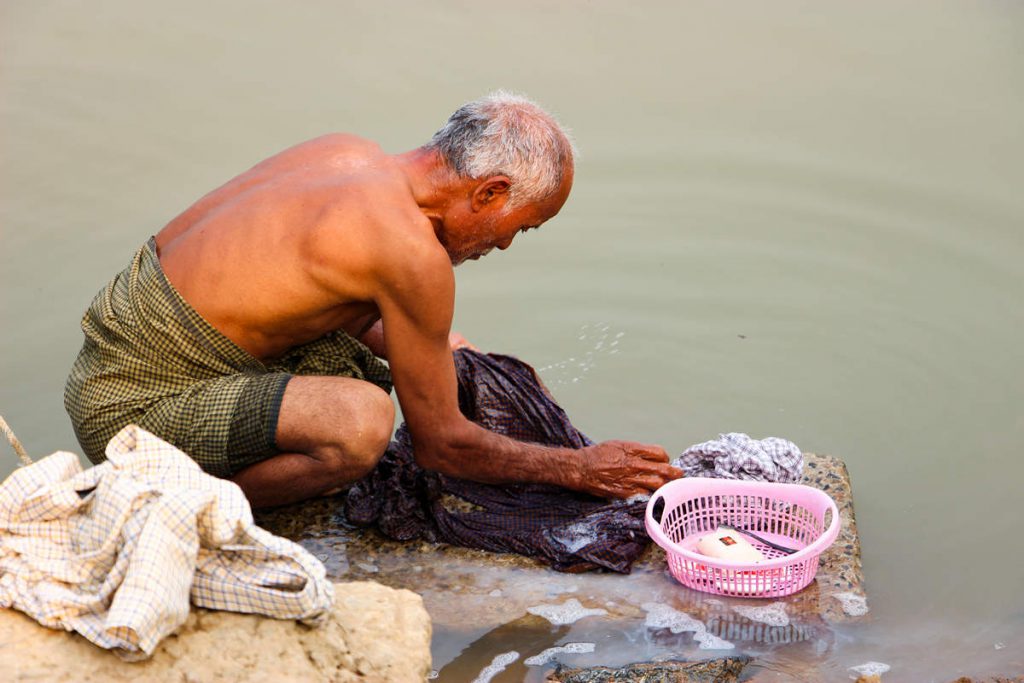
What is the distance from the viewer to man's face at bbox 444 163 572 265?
3.43m

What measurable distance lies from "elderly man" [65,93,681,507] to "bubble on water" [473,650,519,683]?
0.57 metres

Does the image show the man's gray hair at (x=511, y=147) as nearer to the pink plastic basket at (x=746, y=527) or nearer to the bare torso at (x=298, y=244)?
the bare torso at (x=298, y=244)

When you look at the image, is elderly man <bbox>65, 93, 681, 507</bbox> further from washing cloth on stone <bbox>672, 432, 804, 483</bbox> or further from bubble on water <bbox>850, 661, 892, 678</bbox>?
bubble on water <bbox>850, 661, 892, 678</bbox>

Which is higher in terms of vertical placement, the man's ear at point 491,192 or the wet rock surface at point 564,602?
the man's ear at point 491,192

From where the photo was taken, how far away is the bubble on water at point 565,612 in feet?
11.0

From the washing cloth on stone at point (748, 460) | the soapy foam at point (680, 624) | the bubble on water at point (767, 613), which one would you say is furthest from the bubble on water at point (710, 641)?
the washing cloth on stone at point (748, 460)

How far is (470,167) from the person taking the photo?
336 centimetres

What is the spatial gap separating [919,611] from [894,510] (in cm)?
57

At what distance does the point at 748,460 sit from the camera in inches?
147

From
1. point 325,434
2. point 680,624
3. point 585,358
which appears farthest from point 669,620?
point 585,358

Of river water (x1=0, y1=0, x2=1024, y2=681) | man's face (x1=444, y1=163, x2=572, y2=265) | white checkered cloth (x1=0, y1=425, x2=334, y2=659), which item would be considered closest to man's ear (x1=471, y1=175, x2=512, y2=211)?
man's face (x1=444, y1=163, x2=572, y2=265)

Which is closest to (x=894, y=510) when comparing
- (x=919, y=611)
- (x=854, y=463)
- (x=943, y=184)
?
(x=854, y=463)

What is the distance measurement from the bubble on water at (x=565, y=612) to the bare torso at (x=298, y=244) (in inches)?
39.0

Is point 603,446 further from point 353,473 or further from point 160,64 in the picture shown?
point 160,64
